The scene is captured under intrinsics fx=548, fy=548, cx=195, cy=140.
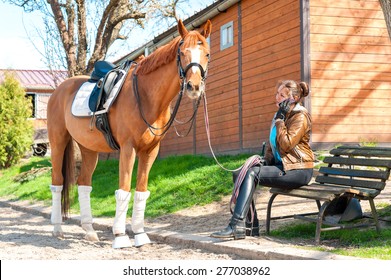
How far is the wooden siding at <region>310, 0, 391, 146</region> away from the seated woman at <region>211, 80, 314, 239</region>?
6247mm

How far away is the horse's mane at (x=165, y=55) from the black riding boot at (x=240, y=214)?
153cm

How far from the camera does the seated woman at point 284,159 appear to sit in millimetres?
5609

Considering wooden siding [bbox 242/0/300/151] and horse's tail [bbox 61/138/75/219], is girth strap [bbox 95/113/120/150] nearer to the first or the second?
horse's tail [bbox 61/138/75/219]

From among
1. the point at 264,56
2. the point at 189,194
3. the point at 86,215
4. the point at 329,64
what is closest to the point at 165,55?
the point at 86,215

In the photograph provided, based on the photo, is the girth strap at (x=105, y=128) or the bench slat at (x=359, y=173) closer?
the bench slat at (x=359, y=173)

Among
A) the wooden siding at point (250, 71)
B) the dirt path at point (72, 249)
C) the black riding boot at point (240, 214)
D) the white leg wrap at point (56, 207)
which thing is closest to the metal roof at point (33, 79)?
the wooden siding at point (250, 71)

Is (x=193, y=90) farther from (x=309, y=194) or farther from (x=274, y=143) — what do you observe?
(x=309, y=194)

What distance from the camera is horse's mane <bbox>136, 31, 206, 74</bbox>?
18.3 ft

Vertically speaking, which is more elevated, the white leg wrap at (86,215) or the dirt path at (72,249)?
the white leg wrap at (86,215)

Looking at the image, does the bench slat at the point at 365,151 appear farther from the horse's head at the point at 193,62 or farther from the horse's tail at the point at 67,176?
the horse's tail at the point at 67,176

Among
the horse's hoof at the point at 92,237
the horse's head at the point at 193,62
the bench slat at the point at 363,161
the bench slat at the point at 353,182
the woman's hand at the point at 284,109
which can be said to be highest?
the horse's head at the point at 193,62

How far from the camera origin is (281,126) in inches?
226

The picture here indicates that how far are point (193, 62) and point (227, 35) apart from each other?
34.9ft

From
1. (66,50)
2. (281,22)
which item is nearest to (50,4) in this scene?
(66,50)
